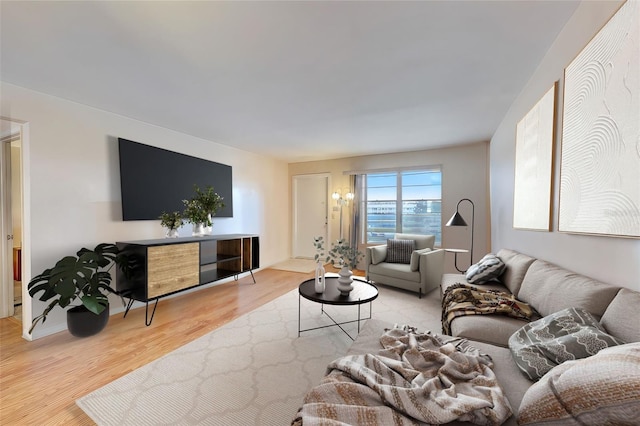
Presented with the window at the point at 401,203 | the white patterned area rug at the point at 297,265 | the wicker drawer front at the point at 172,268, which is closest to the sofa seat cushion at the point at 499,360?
the wicker drawer front at the point at 172,268

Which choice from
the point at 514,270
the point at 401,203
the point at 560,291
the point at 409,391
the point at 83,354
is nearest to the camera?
the point at 409,391

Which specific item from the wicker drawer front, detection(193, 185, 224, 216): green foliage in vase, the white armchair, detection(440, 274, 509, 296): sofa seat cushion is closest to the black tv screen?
detection(193, 185, 224, 216): green foliage in vase

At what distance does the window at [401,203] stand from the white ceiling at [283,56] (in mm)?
1751

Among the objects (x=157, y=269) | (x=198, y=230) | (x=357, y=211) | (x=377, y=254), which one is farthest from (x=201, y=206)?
(x=357, y=211)

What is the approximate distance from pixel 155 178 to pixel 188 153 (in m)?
0.72

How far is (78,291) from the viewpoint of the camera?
7.84 feet

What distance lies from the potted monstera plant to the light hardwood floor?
16 centimetres

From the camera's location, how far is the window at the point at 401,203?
482 centimetres

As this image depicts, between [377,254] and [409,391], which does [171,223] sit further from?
[409,391]

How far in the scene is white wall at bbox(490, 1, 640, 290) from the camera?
1300 mm

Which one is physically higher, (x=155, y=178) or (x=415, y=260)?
(x=155, y=178)

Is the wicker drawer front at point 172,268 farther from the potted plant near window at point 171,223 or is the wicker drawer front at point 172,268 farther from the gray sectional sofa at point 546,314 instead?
the gray sectional sofa at point 546,314

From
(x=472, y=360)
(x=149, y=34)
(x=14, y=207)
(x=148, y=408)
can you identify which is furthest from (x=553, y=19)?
(x=14, y=207)

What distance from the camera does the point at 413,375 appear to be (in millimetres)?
1115
